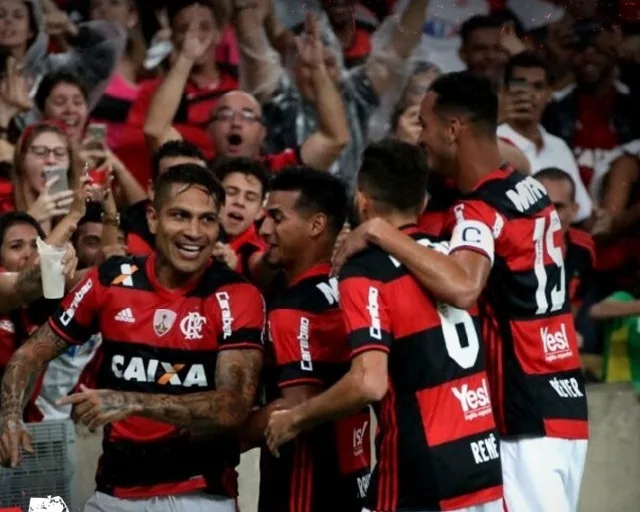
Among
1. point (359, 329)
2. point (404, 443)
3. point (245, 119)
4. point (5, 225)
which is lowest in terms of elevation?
point (404, 443)

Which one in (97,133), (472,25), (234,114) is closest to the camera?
(97,133)

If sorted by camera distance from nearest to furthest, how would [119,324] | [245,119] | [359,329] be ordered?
1. [359,329]
2. [119,324]
3. [245,119]

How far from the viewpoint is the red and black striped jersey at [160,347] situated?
5.38 m

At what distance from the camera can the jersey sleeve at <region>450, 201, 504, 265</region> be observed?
17.3 feet

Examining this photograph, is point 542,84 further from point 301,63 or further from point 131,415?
point 131,415

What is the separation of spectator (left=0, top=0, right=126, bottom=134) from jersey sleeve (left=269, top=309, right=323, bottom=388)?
3.06 meters

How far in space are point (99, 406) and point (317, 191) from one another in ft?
4.05

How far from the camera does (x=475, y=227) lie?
17.5 ft

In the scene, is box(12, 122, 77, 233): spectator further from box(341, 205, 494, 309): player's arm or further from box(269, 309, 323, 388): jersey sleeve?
box(341, 205, 494, 309): player's arm

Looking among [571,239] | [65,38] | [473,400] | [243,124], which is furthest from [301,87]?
[473,400]

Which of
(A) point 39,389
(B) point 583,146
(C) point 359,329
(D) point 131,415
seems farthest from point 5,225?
(B) point 583,146

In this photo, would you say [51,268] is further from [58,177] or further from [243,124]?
[243,124]

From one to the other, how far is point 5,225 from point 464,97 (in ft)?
7.03

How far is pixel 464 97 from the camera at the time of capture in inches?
219
